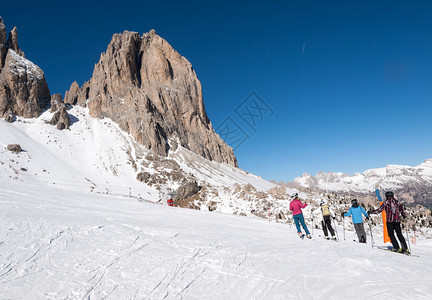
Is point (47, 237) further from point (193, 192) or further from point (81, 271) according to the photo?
point (193, 192)

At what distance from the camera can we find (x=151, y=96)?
260 ft

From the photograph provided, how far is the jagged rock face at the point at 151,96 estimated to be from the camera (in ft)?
218

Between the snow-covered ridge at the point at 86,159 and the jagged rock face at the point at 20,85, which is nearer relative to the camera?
the snow-covered ridge at the point at 86,159

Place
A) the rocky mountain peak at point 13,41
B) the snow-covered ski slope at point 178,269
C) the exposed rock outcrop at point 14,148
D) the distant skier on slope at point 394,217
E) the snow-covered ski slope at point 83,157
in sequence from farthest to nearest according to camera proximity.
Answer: the rocky mountain peak at point 13,41 < the exposed rock outcrop at point 14,148 < the snow-covered ski slope at point 83,157 < the distant skier on slope at point 394,217 < the snow-covered ski slope at point 178,269

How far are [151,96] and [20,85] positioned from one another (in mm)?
33808

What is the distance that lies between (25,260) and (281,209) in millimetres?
27016

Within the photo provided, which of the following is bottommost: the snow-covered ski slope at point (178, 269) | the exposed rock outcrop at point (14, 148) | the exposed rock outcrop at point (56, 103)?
the snow-covered ski slope at point (178, 269)

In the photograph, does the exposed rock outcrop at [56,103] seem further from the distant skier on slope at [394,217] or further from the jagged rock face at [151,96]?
the distant skier on slope at [394,217]

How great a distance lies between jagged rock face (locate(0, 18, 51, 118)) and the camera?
53.9m

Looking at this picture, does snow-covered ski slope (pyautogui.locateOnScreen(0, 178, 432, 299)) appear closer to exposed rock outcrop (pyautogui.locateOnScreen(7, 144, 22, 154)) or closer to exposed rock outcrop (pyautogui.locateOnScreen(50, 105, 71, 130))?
exposed rock outcrop (pyautogui.locateOnScreen(7, 144, 22, 154))

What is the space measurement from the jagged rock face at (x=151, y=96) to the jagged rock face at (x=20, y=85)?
13964 mm

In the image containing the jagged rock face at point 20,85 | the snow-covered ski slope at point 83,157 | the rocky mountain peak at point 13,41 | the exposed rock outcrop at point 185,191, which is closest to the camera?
the snow-covered ski slope at point 83,157

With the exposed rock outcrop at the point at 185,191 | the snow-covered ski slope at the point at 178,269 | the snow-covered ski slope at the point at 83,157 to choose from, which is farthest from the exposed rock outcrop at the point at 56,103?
the snow-covered ski slope at the point at 178,269

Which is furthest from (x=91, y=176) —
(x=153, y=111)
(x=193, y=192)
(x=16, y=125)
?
(x=153, y=111)
